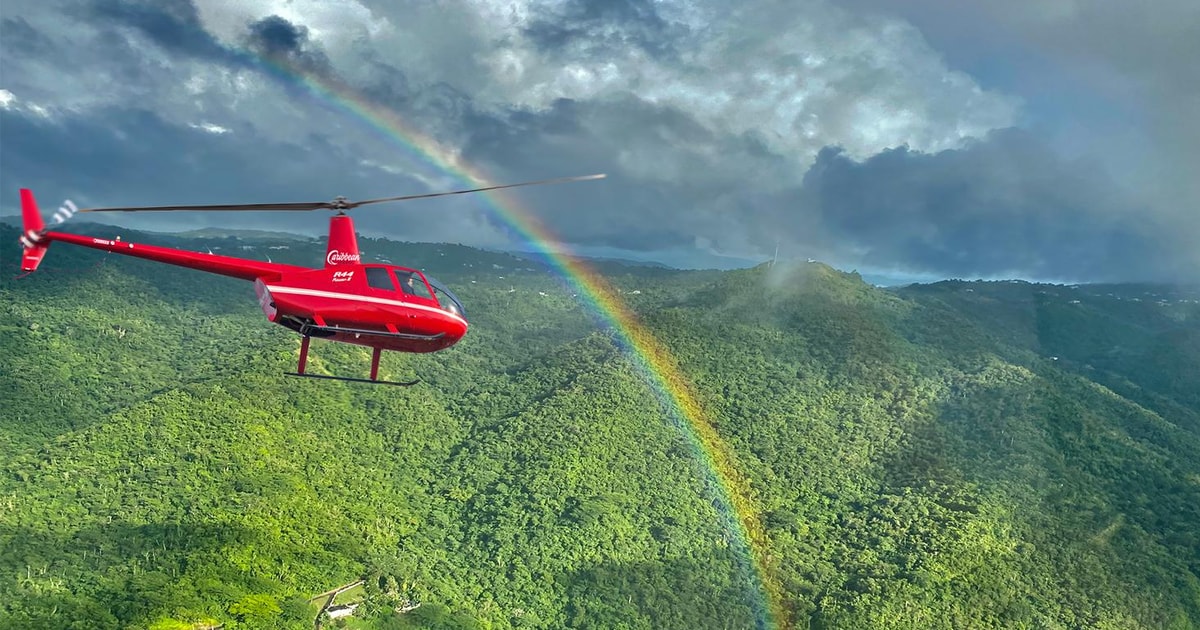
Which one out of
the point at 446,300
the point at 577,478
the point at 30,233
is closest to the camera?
the point at 30,233

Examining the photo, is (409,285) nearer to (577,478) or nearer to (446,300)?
(446,300)

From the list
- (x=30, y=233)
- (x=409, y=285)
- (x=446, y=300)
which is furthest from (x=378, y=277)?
(x=30, y=233)

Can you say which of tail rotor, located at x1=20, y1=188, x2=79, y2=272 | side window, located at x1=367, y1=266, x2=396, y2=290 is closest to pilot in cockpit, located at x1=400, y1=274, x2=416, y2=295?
side window, located at x1=367, y1=266, x2=396, y2=290

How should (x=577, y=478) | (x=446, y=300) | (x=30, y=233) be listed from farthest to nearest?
(x=577, y=478) < (x=446, y=300) < (x=30, y=233)

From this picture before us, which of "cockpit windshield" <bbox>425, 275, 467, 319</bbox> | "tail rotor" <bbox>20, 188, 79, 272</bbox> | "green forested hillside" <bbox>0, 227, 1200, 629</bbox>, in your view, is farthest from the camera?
"green forested hillside" <bbox>0, 227, 1200, 629</bbox>

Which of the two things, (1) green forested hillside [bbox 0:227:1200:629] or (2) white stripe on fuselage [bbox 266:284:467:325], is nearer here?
(2) white stripe on fuselage [bbox 266:284:467:325]

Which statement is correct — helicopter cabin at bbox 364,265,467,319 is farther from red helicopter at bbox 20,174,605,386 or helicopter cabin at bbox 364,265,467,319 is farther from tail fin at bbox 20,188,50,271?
tail fin at bbox 20,188,50,271
